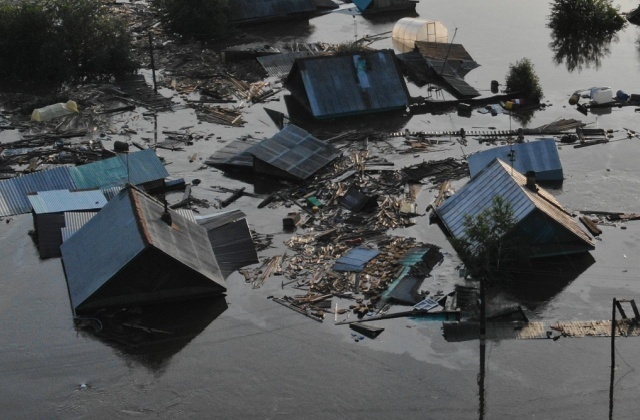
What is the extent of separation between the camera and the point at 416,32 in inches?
2606

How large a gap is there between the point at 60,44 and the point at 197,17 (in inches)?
412

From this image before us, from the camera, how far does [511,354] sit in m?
33.9

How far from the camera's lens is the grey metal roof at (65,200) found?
1667 inches

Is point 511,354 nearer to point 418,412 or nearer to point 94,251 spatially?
point 418,412

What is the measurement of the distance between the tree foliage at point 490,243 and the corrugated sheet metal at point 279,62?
27.1 meters

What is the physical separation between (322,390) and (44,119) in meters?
29.4

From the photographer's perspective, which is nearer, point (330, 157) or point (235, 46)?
point (330, 157)

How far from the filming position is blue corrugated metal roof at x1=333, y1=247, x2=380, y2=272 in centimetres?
3866

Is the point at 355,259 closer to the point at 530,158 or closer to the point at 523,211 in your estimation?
the point at 523,211

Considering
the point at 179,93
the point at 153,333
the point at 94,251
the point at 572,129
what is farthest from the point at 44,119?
the point at 572,129

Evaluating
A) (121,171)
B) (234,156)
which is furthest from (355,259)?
(121,171)

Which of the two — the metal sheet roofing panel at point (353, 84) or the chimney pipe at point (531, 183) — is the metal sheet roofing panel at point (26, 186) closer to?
the metal sheet roofing panel at point (353, 84)

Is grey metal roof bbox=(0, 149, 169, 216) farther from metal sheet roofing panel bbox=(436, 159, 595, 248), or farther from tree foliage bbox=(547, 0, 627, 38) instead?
tree foliage bbox=(547, 0, 627, 38)

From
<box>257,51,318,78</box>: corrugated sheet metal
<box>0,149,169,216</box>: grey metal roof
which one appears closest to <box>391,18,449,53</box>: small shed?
<box>257,51,318,78</box>: corrugated sheet metal
